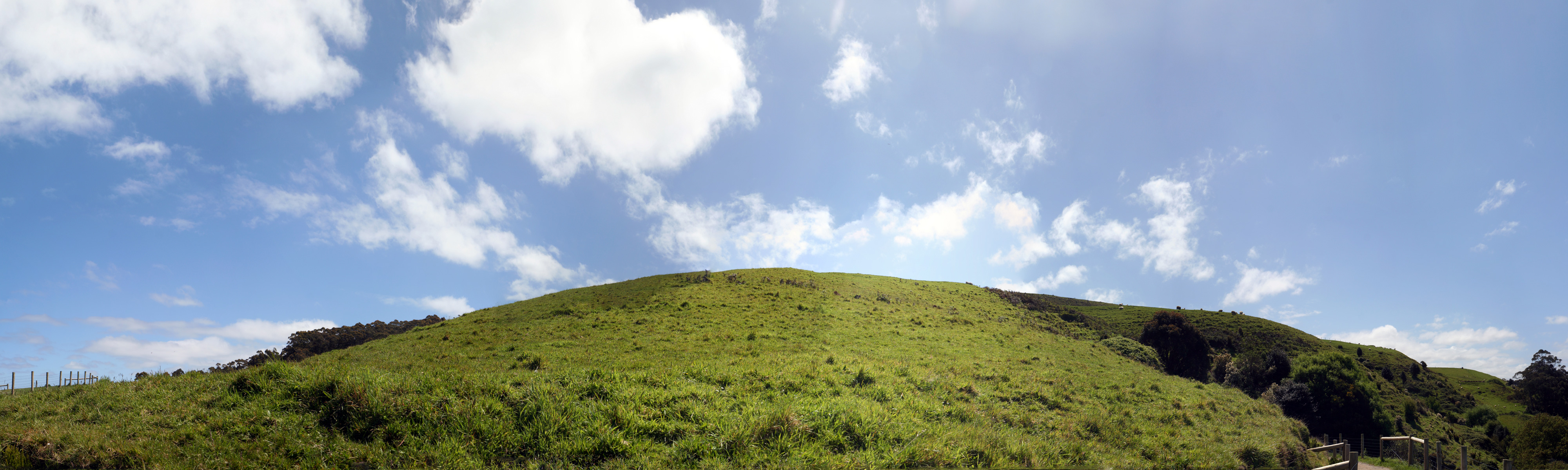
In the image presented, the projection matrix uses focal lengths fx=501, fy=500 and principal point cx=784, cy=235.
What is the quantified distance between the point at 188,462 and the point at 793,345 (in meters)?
16.8

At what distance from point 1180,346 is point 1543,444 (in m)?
22.0

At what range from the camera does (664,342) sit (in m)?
22.6

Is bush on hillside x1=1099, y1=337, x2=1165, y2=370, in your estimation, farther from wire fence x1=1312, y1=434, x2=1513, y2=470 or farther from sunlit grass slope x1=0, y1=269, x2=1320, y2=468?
sunlit grass slope x1=0, y1=269, x2=1320, y2=468

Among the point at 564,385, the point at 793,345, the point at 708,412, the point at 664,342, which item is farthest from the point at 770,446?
the point at 664,342

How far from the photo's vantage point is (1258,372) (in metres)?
48.0

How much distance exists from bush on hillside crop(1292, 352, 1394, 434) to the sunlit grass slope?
34.5 metres

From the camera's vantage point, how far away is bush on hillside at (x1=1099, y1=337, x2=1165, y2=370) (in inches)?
1576

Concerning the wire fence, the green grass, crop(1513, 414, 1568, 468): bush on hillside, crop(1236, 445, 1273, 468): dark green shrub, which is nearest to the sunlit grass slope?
crop(1236, 445, 1273, 468): dark green shrub

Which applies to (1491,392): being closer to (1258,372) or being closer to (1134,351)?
(1258,372)

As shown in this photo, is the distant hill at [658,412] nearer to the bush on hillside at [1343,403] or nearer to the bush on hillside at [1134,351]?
the bush on hillside at [1134,351]

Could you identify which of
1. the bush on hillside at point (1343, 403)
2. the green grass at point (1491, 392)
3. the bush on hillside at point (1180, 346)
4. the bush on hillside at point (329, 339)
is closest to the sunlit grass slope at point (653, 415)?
the bush on hillside at point (329, 339)

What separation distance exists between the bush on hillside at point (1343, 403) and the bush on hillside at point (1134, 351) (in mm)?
13934

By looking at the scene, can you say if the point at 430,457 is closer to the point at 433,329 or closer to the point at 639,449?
the point at 639,449

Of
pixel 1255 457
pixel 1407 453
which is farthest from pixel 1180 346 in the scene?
pixel 1255 457
